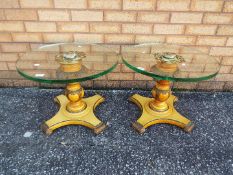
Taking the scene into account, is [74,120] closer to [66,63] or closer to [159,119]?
[66,63]

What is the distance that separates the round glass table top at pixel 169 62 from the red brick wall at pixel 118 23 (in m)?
0.13

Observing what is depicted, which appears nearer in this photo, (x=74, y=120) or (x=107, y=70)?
(x=107, y=70)

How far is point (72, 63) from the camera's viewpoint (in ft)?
5.56

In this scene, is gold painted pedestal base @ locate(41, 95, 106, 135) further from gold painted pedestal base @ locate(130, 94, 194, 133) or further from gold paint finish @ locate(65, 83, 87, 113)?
gold painted pedestal base @ locate(130, 94, 194, 133)

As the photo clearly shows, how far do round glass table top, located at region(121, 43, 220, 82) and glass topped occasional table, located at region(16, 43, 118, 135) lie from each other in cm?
18

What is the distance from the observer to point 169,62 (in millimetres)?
1744

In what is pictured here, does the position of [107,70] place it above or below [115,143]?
above

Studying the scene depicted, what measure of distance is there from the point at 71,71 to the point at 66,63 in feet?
0.23

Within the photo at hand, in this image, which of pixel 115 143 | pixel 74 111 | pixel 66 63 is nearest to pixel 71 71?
pixel 66 63

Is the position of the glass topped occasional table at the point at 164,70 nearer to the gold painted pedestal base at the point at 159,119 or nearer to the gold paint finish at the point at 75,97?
the gold painted pedestal base at the point at 159,119

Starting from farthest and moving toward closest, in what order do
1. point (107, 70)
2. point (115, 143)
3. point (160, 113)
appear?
point (160, 113) < point (115, 143) < point (107, 70)

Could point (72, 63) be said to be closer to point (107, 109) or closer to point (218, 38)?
point (107, 109)

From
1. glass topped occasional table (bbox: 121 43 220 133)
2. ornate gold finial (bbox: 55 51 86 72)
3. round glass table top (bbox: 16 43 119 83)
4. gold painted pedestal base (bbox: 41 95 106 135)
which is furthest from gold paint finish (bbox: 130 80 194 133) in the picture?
ornate gold finial (bbox: 55 51 86 72)

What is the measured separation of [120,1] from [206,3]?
2.50 ft
